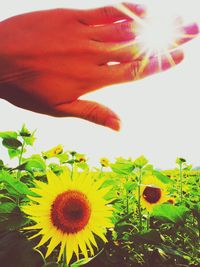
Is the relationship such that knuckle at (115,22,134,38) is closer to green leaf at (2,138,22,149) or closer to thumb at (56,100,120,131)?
thumb at (56,100,120,131)

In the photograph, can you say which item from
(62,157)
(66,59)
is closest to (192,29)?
(66,59)

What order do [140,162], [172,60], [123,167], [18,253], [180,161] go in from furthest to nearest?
[180,161] < [140,162] < [123,167] < [172,60] < [18,253]

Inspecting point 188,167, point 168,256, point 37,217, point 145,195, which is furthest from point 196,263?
point 188,167

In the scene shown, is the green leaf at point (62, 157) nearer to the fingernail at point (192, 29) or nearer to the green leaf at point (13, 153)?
the green leaf at point (13, 153)

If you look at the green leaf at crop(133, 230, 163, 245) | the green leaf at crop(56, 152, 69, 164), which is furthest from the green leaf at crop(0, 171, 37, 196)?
the green leaf at crop(56, 152, 69, 164)

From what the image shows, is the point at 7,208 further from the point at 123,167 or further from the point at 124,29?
the point at 124,29

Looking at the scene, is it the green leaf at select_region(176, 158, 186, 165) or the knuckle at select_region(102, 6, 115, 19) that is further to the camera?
the green leaf at select_region(176, 158, 186, 165)

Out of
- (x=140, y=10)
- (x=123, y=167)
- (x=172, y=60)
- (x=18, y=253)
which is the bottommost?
(x=18, y=253)
